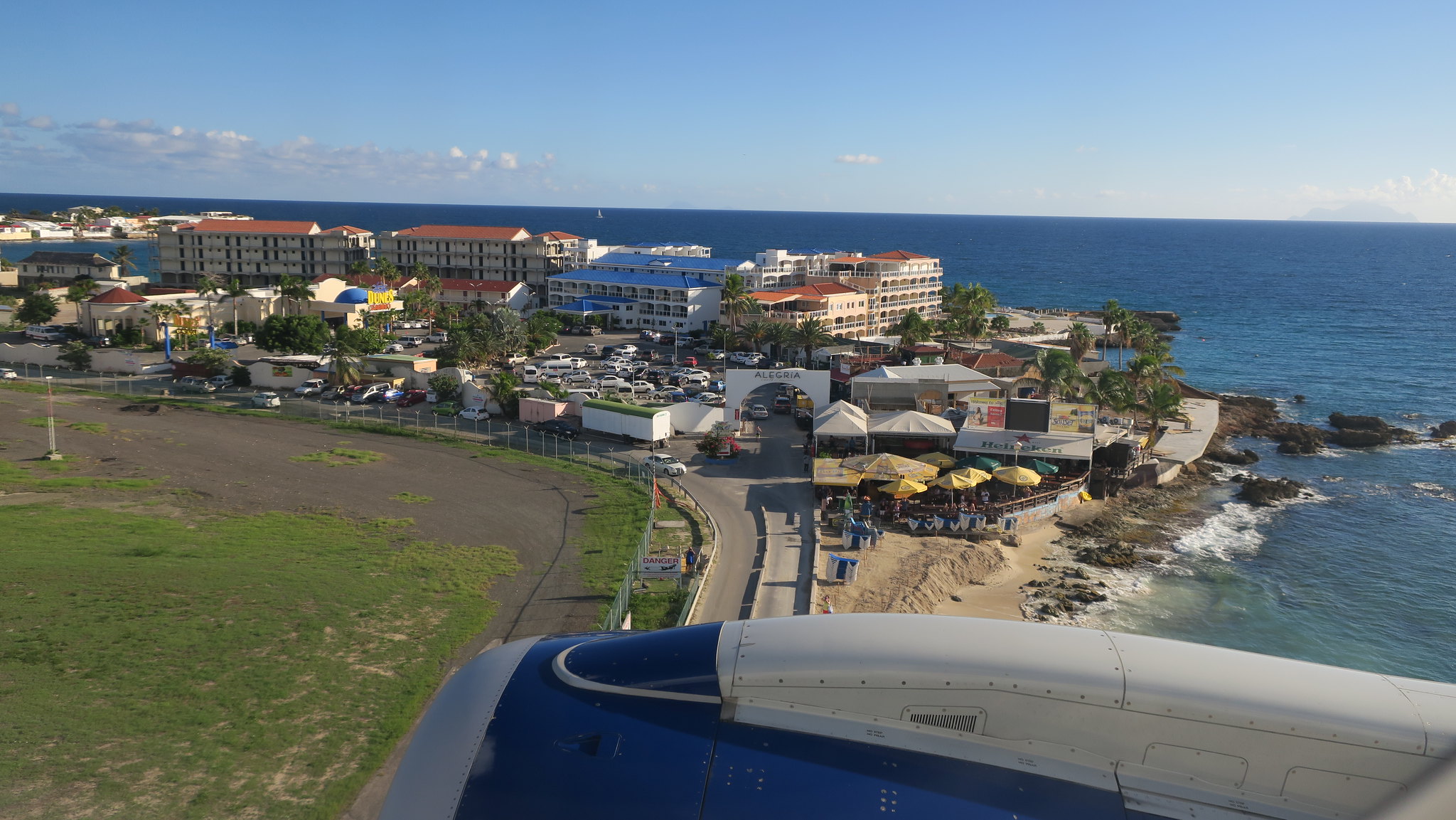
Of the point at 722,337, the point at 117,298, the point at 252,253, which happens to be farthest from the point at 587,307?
the point at 252,253

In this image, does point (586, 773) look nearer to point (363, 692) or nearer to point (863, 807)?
point (863, 807)

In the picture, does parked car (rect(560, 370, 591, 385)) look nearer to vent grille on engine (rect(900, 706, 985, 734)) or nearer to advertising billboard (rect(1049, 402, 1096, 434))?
advertising billboard (rect(1049, 402, 1096, 434))

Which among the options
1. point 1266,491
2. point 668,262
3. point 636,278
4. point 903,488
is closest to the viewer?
point 903,488

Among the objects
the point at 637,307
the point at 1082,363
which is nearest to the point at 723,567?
the point at 1082,363

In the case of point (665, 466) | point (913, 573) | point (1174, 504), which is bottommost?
point (1174, 504)

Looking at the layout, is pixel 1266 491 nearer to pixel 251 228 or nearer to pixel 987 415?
pixel 987 415

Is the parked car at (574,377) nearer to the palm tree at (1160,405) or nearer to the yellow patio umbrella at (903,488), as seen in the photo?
the yellow patio umbrella at (903,488)

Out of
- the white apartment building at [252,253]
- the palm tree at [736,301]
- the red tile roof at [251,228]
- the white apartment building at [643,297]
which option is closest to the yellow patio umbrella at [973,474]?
the palm tree at [736,301]
